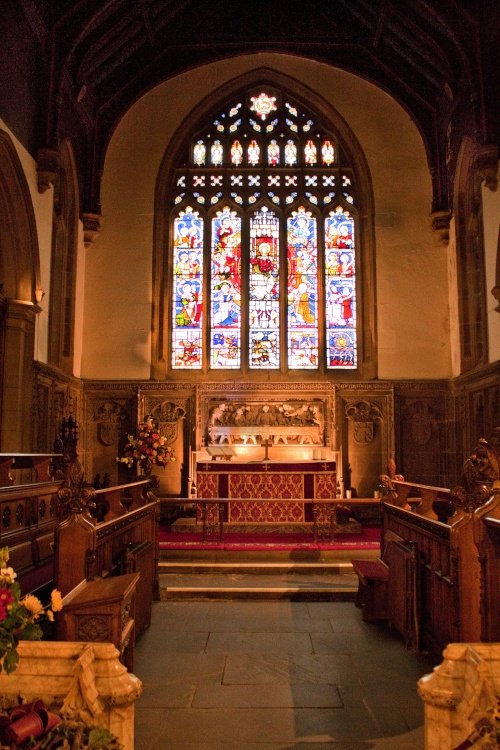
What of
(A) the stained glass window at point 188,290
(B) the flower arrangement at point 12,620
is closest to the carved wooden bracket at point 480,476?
(B) the flower arrangement at point 12,620

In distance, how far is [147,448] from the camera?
33.8 ft

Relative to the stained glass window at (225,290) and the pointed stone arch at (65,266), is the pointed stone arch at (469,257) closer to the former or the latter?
the stained glass window at (225,290)

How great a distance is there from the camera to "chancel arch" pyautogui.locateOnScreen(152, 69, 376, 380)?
11.8 metres

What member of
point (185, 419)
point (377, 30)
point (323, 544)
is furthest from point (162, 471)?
point (377, 30)

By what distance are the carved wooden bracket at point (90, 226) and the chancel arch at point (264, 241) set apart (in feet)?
3.56

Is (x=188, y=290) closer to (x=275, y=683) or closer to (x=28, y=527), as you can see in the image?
(x=28, y=527)

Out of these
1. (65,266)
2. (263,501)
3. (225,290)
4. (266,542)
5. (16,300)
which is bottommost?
(266,542)

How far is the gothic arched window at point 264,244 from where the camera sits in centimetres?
1184

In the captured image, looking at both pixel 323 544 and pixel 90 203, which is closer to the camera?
pixel 323 544

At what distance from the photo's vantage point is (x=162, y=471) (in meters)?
11.3

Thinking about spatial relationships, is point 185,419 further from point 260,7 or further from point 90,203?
point 260,7

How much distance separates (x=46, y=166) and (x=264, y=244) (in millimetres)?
4441

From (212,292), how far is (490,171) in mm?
5273

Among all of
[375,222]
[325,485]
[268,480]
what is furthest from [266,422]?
[375,222]
